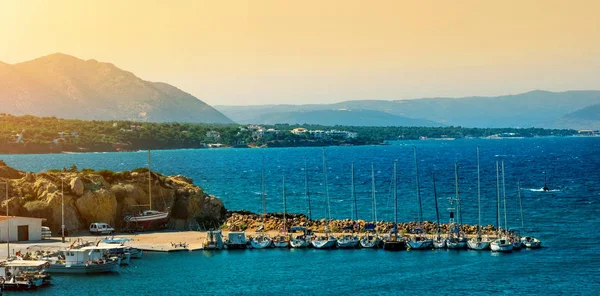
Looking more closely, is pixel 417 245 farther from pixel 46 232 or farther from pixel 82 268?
pixel 46 232

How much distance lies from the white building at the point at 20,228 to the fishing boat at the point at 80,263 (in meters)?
11.1

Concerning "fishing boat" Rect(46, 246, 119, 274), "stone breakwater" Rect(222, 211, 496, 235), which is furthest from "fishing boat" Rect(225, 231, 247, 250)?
"fishing boat" Rect(46, 246, 119, 274)

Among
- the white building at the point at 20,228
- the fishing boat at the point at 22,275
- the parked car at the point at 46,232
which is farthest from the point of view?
the parked car at the point at 46,232

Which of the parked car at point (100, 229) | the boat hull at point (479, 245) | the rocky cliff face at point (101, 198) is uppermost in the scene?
the rocky cliff face at point (101, 198)

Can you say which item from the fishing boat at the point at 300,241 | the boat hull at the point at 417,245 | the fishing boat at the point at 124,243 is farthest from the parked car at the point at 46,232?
the boat hull at the point at 417,245

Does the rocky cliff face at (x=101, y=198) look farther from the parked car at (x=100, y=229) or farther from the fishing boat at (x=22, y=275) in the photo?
the fishing boat at (x=22, y=275)

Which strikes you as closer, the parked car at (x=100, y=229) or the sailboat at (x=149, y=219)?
the parked car at (x=100, y=229)

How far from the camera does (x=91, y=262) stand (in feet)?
187

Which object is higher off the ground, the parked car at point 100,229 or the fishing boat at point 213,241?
the parked car at point 100,229

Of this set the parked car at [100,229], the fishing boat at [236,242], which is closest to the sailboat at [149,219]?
the parked car at [100,229]

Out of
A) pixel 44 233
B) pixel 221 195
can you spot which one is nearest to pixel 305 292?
pixel 44 233

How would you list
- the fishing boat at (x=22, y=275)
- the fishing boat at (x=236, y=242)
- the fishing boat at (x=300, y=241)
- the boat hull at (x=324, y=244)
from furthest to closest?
the fishing boat at (x=300, y=241), the fishing boat at (x=236, y=242), the boat hull at (x=324, y=244), the fishing boat at (x=22, y=275)

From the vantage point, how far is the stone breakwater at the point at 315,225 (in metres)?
72.6

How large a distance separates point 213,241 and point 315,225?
12.4 m
